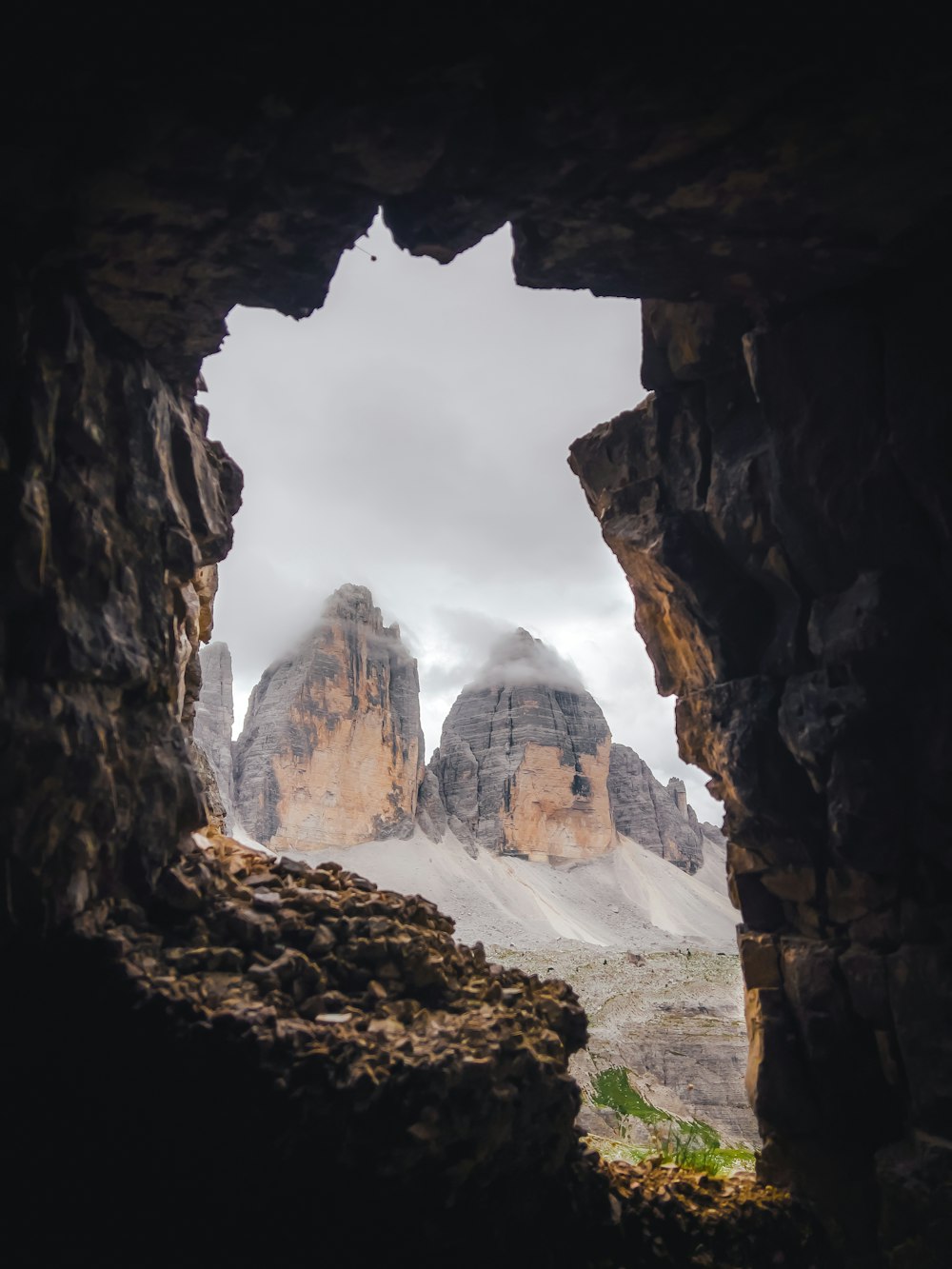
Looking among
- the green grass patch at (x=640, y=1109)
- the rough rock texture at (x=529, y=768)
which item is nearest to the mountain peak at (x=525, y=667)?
the rough rock texture at (x=529, y=768)

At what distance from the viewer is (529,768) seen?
3706 inches

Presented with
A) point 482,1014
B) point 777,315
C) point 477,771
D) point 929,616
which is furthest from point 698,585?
point 477,771

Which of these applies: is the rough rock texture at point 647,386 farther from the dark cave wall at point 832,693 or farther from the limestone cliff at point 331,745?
the limestone cliff at point 331,745

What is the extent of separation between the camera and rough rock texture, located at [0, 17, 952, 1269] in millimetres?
6336

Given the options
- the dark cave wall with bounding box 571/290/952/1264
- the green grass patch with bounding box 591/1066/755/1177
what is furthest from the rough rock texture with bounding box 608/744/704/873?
the dark cave wall with bounding box 571/290/952/1264

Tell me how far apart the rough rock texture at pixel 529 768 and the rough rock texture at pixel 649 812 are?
9.95 meters

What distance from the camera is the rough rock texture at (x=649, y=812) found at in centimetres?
10606

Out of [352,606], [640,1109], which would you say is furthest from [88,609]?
[352,606]

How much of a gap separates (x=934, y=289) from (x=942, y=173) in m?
2.12

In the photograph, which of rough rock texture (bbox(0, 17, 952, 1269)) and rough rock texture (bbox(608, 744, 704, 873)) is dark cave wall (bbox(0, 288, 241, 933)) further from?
rough rock texture (bbox(608, 744, 704, 873))

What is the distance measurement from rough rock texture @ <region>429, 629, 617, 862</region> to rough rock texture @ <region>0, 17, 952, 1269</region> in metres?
81.8

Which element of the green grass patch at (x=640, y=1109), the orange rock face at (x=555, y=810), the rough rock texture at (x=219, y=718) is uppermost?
the rough rock texture at (x=219, y=718)

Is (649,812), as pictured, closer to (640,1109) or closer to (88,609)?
(640,1109)

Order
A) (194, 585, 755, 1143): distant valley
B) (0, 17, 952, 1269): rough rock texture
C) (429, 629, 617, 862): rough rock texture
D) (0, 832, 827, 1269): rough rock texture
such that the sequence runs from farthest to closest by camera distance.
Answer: (429, 629, 617, 862): rough rock texture < (194, 585, 755, 1143): distant valley < (0, 832, 827, 1269): rough rock texture < (0, 17, 952, 1269): rough rock texture
